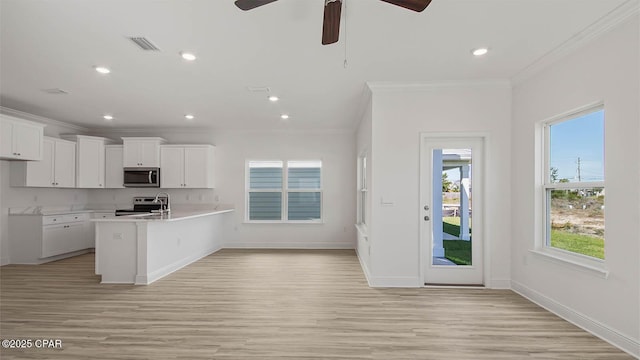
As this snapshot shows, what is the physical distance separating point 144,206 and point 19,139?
7.36 ft

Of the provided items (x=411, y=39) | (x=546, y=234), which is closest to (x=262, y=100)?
(x=411, y=39)

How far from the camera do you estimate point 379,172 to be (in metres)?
4.09

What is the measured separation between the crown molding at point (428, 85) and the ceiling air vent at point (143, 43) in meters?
2.52

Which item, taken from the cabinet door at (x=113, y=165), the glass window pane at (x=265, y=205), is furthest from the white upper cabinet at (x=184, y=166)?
the glass window pane at (x=265, y=205)

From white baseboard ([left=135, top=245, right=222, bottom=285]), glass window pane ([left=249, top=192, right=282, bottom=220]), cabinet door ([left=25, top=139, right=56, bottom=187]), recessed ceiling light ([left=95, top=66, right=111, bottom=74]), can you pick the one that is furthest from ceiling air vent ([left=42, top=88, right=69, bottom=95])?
glass window pane ([left=249, top=192, right=282, bottom=220])

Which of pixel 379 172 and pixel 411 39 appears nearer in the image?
pixel 411 39

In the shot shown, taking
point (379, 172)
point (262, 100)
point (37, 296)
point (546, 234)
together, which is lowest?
point (37, 296)

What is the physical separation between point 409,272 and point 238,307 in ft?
7.33

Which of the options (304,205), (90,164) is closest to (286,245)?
(304,205)

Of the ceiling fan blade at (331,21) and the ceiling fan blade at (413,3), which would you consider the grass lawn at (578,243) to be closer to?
the ceiling fan blade at (413,3)

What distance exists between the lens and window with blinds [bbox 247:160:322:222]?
280 inches

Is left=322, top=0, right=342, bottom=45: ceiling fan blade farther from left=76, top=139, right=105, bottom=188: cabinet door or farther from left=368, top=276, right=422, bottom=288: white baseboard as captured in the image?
left=76, top=139, right=105, bottom=188: cabinet door

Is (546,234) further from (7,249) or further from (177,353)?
(7,249)

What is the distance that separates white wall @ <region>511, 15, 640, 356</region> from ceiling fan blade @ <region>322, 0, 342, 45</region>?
2426mm
